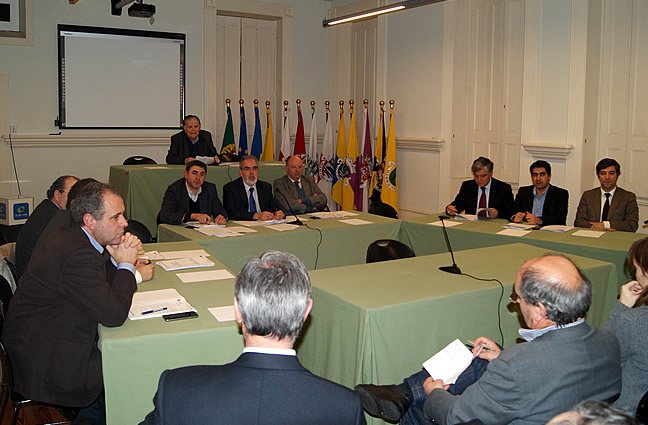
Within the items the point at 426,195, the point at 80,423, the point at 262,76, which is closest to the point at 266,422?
the point at 80,423

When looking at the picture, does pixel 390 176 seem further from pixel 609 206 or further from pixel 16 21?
pixel 16 21

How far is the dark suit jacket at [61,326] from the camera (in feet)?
Result: 9.38

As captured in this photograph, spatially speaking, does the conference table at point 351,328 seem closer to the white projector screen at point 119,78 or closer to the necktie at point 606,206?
the necktie at point 606,206

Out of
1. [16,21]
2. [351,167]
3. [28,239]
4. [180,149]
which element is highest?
[16,21]

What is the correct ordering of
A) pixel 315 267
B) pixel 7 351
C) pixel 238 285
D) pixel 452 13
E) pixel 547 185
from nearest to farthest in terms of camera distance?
pixel 238 285 < pixel 7 351 < pixel 315 267 < pixel 547 185 < pixel 452 13

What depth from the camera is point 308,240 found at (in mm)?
5496

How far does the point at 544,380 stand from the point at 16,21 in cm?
822

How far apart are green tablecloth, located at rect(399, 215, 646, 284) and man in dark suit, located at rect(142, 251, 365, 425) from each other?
3.48m

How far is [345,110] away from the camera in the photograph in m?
10.8

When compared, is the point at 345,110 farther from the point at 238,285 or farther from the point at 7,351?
the point at 238,285

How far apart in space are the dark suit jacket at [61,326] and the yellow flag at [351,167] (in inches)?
283

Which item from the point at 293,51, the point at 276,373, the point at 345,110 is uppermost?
the point at 293,51

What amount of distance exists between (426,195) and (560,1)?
119 inches

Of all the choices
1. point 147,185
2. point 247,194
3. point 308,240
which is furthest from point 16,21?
point 308,240
